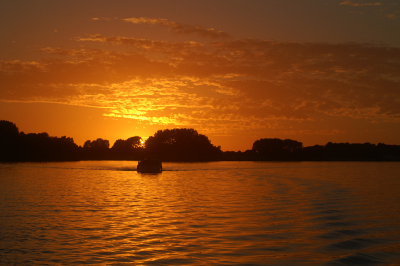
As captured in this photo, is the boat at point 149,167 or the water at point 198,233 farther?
the boat at point 149,167

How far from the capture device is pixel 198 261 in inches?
497

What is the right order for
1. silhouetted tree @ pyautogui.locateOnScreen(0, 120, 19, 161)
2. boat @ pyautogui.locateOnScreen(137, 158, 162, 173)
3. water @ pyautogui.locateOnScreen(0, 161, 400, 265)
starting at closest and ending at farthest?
water @ pyautogui.locateOnScreen(0, 161, 400, 265) < boat @ pyautogui.locateOnScreen(137, 158, 162, 173) < silhouetted tree @ pyautogui.locateOnScreen(0, 120, 19, 161)

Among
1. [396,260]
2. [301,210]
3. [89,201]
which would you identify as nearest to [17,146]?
[89,201]

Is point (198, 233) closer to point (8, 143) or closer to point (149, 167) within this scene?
point (149, 167)

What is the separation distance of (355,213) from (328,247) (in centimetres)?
1025

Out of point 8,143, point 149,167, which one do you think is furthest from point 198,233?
point 8,143

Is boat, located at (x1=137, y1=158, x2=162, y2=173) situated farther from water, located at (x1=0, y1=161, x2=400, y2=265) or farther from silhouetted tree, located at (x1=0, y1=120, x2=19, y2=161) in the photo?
silhouetted tree, located at (x1=0, y1=120, x2=19, y2=161)

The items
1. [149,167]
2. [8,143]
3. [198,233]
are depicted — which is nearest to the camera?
[198,233]

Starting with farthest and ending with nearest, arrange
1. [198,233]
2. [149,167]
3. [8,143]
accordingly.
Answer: [8,143]
[149,167]
[198,233]

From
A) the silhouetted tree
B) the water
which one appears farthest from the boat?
the silhouetted tree

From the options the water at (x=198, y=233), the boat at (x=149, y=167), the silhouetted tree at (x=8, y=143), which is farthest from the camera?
the silhouetted tree at (x=8, y=143)

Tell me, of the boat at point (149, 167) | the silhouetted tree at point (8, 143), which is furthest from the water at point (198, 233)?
the silhouetted tree at point (8, 143)

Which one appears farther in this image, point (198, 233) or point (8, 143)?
point (8, 143)

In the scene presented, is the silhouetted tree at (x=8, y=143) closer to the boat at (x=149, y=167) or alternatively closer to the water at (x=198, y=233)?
the boat at (x=149, y=167)
